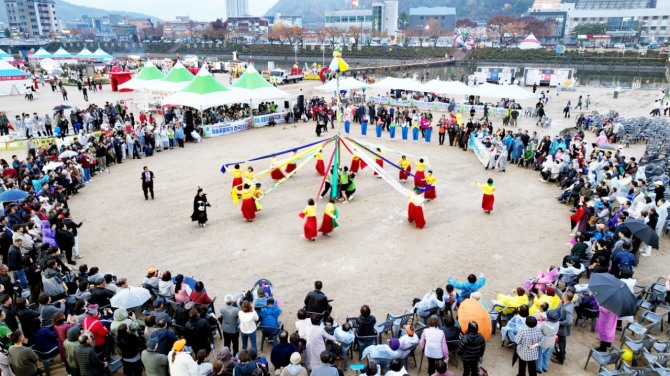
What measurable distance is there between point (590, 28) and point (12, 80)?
11491 cm

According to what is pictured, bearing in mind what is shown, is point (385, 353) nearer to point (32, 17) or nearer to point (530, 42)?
point (530, 42)

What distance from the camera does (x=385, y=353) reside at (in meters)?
6.52

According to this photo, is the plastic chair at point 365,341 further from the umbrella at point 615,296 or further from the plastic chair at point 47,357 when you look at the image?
the plastic chair at point 47,357

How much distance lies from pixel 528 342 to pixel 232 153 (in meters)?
15.7

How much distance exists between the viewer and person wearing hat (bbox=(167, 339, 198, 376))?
5.81m

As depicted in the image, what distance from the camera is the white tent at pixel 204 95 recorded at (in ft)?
74.3

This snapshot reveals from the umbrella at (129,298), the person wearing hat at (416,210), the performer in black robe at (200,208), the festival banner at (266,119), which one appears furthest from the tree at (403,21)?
the umbrella at (129,298)

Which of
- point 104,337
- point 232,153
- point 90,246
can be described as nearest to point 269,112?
point 232,153

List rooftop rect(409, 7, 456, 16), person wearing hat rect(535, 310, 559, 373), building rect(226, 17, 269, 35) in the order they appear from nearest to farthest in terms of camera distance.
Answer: person wearing hat rect(535, 310, 559, 373)
building rect(226, 17, 269, 35)
rooftop rect(409, 7, 456, 16)

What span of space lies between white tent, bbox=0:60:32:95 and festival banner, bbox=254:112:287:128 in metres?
23.1

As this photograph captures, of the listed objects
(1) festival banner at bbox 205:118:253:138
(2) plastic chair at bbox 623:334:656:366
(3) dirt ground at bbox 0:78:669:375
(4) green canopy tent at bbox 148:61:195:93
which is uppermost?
(4) green canopy tent at bbox 148:61:195:93

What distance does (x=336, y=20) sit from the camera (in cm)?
16325

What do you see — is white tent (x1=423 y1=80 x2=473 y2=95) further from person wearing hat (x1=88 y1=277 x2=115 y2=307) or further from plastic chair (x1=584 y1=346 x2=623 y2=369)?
person wearing hat (x1=88 y1=277 x2=115 y2=307)

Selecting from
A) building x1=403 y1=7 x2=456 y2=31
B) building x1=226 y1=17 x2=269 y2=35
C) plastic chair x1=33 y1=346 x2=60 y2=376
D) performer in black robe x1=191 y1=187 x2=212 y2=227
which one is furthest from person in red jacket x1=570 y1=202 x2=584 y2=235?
building x1=403 y1=7 x2=456 y2=31
